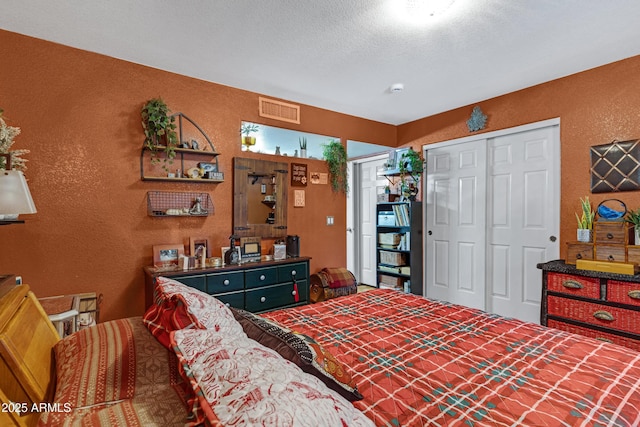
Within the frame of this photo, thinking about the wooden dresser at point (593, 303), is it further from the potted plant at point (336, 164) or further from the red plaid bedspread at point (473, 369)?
the potted plant at point (336, 164)

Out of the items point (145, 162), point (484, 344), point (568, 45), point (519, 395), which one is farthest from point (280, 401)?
point (568, 45)

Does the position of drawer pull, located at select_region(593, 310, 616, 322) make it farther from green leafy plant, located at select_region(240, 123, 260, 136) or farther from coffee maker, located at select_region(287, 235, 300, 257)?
green leafy plant, located at select_region(240, 123, 260, 136)

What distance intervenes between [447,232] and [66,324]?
4067 millimetres

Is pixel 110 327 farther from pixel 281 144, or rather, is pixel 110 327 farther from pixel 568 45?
pixel 568 45

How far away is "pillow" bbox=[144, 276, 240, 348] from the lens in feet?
3.70

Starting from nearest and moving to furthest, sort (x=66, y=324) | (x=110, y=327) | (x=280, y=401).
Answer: (x=280, y=401) → (x=110, y=327) → (x=66, y=324)

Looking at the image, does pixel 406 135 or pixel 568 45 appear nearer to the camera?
pixel 568 45

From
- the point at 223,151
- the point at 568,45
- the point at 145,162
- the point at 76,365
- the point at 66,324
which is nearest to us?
the point at 76,365

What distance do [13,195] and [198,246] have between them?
1635 mm

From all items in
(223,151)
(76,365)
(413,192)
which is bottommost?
(76,365)

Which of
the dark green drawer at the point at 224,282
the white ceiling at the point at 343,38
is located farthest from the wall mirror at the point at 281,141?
the dark green drawer at the point at 224,282

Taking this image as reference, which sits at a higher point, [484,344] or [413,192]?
[413,192]

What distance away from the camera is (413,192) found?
14.7 feet

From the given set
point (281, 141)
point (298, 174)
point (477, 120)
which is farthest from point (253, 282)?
point (477, 120)
